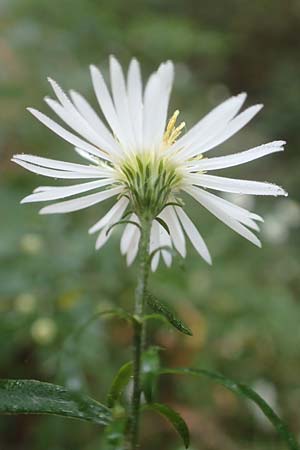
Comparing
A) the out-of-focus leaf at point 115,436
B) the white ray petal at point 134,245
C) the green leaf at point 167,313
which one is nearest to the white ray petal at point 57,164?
the white ray petal at point 134,245

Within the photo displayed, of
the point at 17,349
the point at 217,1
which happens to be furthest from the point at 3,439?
the point at 217,1

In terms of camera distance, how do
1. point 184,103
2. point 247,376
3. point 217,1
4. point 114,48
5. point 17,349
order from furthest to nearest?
point 217,1, point 184,103, point 114,48, point 247,376, point 17,349

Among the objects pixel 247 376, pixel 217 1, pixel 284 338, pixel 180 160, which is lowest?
pixel 247 376

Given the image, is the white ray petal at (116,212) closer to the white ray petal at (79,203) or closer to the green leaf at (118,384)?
the white ray petal at (79,203)

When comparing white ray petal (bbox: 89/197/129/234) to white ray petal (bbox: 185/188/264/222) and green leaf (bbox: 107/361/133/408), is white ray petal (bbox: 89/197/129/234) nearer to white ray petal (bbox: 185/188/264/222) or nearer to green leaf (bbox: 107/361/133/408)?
white ray petal (bbox: 185/188/264/222)

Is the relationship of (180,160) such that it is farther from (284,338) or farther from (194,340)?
(194,340)

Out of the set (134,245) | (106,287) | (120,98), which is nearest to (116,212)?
(134,245)

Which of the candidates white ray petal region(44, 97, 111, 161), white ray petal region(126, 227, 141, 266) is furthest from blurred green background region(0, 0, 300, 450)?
white ray petal region(44, 97, 111, 161)
